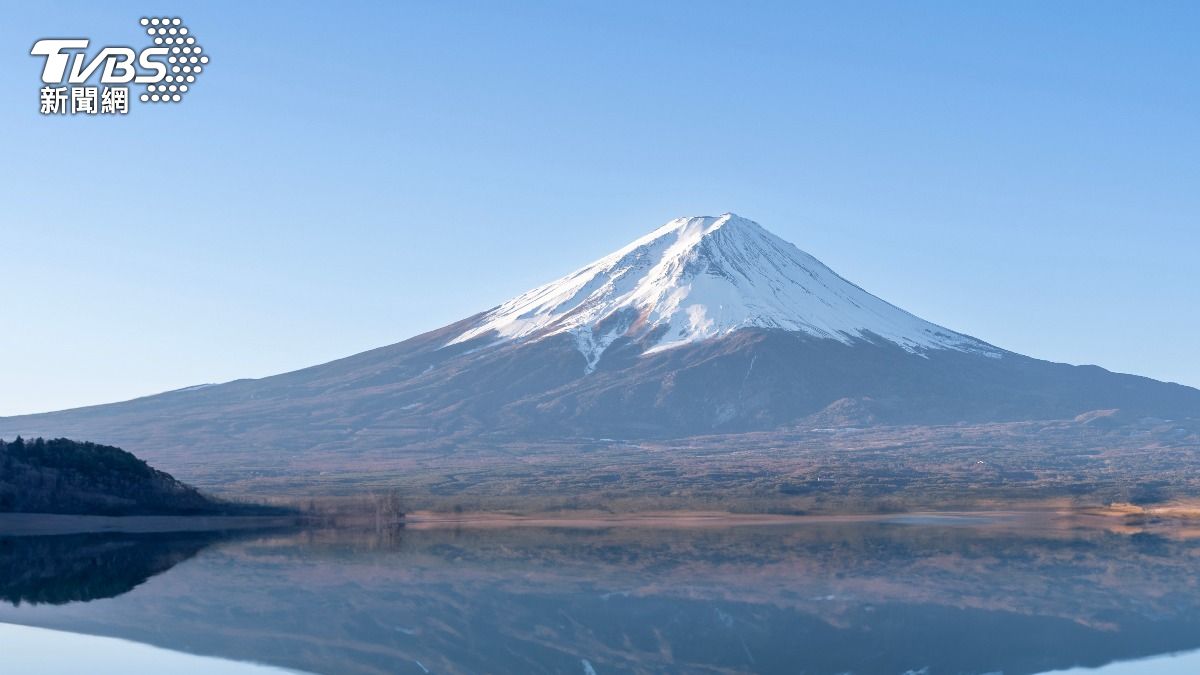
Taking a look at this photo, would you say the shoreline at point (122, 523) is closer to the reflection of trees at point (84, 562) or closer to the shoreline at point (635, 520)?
the shoreline at point (635, 520)

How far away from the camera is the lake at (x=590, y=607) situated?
26891mm

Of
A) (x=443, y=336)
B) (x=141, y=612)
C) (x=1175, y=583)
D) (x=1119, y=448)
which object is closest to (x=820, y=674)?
(x=141, y=612)

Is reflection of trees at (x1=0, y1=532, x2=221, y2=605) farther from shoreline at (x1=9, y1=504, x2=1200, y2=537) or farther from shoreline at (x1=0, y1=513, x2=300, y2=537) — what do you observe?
shoreline at (x1=9, y1=504, x2=1200, y2=537)

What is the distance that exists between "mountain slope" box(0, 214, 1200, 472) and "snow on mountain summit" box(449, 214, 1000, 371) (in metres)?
0.30

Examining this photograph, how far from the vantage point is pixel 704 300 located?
168000mm

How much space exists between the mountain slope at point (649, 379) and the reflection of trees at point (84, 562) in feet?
228

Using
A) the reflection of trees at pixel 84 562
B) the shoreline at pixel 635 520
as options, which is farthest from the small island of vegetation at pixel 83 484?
the reflection of trees at pixel 84 562

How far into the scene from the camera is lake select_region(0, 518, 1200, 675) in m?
26.9

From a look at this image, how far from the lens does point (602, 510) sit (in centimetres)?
7488

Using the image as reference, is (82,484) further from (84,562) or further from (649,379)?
(649,379)

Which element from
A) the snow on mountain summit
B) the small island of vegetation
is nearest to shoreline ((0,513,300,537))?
the small island of vegetation

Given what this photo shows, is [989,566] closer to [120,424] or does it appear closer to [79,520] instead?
[79,520]

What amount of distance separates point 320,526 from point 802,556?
23.3 m

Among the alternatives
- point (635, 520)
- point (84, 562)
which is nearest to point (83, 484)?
point (84, 562)
